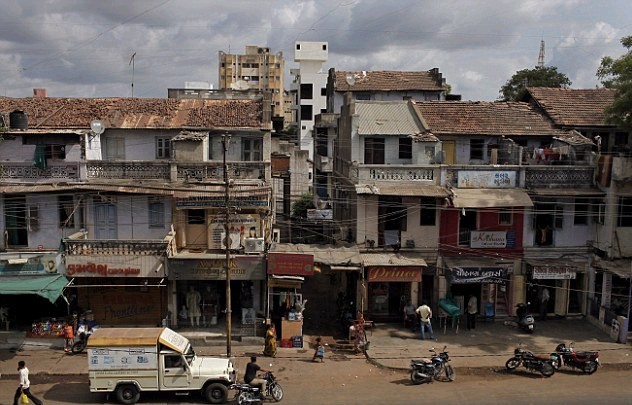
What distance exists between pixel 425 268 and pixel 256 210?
766cm

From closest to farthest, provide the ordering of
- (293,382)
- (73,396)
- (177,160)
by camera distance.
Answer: (73,396)
(293,382)
(177,160)

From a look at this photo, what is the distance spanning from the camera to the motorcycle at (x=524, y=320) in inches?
971

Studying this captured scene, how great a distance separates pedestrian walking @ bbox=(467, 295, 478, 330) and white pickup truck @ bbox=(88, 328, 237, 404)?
11372mm

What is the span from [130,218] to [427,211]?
40.7 feet

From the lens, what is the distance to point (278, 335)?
23.9 meters

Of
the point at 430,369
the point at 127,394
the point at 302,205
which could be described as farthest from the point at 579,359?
the point at 302,205

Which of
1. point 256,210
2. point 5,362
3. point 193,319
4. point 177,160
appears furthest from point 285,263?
point 5,362

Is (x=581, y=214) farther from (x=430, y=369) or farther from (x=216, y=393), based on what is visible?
(x=216, y=393)

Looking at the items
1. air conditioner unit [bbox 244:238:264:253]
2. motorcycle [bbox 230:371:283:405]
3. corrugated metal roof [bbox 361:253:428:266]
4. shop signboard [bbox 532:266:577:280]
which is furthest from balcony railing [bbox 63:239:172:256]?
shop signboard [bbox 532:266:577:280]

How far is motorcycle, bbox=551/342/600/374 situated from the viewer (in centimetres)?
2073

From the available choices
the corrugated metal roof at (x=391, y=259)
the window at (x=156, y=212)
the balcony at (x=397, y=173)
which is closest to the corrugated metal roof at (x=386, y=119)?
the balcony at (x=397, y=173)

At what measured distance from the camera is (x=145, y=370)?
17.8 metres

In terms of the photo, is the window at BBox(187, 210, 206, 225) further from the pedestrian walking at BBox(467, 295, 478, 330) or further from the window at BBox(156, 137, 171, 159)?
the pedestrian walking at BBox(467, 295, 478, 330)

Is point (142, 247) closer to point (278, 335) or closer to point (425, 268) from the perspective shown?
point (278, 335)
